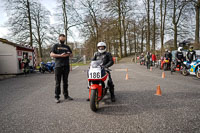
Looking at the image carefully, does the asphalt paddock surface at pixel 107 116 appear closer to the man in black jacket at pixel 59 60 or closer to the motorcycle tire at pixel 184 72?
the man in black jacket at pixel 59 60

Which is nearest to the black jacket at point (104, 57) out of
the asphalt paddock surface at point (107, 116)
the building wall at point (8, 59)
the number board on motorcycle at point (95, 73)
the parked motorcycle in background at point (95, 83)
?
the parked motorcycle in background at point (95, 83)

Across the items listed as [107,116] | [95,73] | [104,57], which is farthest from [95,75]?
[107,116]

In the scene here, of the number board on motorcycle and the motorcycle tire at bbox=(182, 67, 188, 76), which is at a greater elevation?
the number board on motorcycle

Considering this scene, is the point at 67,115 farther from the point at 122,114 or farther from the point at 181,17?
the point at 181,17

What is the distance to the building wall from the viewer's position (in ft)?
39.4

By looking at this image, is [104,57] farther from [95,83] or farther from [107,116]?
[107,116]

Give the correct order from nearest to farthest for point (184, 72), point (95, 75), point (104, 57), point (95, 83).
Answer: point (95, 75) → point (95, 83) → point (104, 57) → point (184, 72)

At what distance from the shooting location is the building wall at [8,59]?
12.0 m

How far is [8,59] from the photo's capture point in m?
12.1

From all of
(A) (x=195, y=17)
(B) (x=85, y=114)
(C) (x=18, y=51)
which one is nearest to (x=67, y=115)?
(B) (x=85, y=114)

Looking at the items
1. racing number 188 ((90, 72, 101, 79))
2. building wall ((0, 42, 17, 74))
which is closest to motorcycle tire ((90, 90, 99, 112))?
racing number 188 ((90, 72, 101, 79))

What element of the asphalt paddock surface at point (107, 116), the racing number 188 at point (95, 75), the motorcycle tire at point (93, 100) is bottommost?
the asphalt paddock surface at point (107, 116)

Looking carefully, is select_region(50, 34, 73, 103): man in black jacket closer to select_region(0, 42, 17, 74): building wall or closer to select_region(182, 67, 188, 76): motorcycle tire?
select_region(182, 67, 188, 76): motorcycle tire

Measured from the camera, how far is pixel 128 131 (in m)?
2.41
